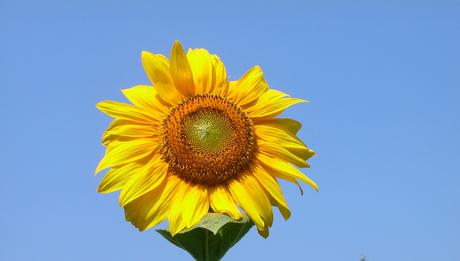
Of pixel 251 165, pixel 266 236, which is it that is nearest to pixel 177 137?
pixel 251 165

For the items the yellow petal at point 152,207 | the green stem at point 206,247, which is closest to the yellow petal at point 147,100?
the yellow petal at point 152,207

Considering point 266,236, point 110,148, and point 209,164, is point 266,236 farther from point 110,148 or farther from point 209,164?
point 110,148

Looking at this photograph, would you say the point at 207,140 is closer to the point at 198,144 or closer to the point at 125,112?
the point at 198,144

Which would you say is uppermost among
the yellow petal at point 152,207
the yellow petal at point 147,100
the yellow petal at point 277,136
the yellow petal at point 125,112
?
the yellow petal at point 277,136

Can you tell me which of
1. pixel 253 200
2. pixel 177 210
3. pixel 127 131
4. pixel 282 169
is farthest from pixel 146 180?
pixel 282 169

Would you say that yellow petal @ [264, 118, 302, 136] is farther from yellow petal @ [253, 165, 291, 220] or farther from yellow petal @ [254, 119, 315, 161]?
yellow petal @ [253, 165, 291, 220]

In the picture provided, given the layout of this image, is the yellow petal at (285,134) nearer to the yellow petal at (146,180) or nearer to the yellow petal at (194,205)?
the yellow petal at (194,205)

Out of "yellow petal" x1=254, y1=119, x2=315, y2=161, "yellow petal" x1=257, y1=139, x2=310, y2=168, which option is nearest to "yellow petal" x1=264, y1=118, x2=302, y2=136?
"yellow petal" x1=254, y1=119, x2=315, y2=161
